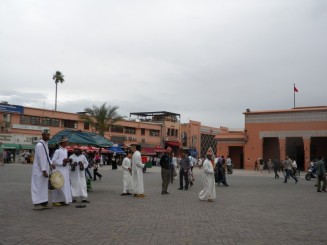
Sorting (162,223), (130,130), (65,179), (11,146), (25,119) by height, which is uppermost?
(130,130)

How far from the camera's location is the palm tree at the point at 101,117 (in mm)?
50781

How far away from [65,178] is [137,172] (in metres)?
3.38

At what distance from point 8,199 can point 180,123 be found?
67.8m

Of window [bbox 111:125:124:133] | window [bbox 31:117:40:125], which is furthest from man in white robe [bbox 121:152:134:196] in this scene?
window [bbox 111:125:124:133]

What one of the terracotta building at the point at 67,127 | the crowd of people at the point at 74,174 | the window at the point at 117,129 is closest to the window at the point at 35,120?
the terracotta building at the point at 67,127

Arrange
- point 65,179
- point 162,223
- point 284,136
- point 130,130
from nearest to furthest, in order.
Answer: point 162,223 < point 65,179 < point 284,136 < point 130,130

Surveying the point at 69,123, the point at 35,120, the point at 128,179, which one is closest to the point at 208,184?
the point at 128,179

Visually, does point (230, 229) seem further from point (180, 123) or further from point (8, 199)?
point (180, 123)

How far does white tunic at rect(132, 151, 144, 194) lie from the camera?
14.1m

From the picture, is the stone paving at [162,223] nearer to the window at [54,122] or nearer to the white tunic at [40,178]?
the white tunic at [40,178]

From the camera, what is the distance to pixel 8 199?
12023 millimetres

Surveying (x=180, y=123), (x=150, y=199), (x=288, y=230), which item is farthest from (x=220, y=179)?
(x=180, y=123)

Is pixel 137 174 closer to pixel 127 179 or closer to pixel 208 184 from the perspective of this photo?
pixel 127 179

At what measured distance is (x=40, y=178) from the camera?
10234mm
